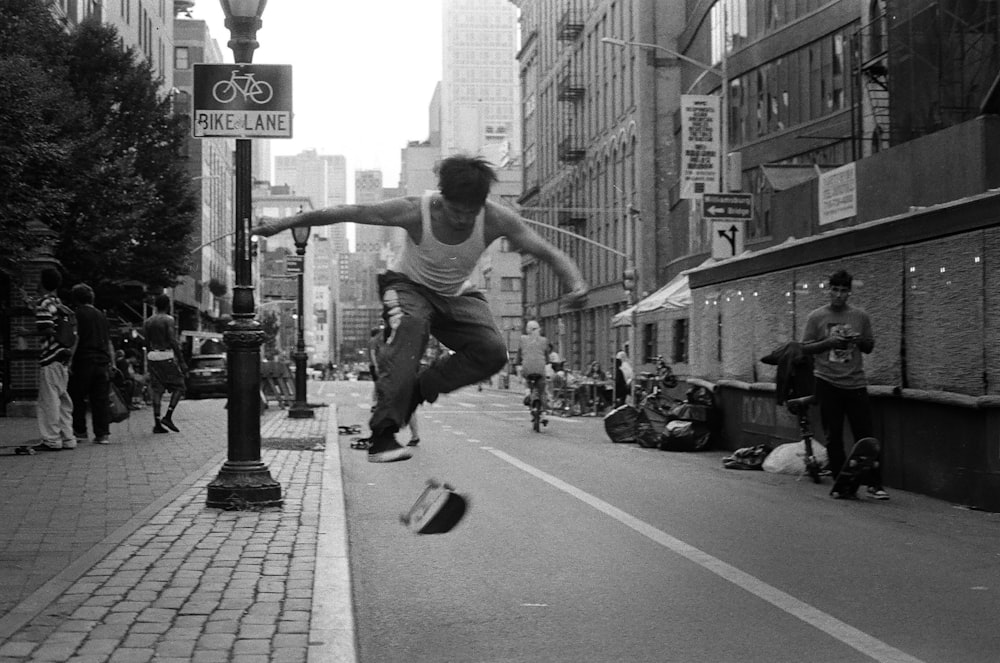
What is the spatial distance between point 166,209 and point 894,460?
3053 centimetres

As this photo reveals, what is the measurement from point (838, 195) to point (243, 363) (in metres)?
14.4

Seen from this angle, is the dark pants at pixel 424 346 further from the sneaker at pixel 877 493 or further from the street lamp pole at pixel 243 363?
the sneaker at pixel 877 493

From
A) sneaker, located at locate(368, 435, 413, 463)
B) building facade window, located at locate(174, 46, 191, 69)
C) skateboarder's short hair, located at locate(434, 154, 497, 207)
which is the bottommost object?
sneaker, located at locate(368, 435, 413, 463)

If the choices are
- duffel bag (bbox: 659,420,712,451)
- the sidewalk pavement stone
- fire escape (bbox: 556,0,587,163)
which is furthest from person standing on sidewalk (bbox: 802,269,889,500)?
fire escape (bbox: 556,0,587,163)

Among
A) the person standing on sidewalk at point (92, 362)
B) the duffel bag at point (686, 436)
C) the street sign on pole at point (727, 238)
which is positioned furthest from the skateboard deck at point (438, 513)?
the street sign on pole at point (727, 238)

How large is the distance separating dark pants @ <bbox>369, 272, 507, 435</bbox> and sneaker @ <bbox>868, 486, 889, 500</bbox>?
17.1ft

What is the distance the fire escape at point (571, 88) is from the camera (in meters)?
69.3

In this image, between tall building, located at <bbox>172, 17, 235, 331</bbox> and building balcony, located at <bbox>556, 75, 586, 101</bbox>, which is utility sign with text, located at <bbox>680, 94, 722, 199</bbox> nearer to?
building balcony, located at <bbox>556, 75, 586, 101</bbox>

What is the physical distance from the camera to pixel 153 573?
6582 mm

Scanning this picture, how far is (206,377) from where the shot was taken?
44094mm

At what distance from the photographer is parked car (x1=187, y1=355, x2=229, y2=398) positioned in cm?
4394

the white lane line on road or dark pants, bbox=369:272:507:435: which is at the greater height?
dark pants, bbox=369:272:507:435

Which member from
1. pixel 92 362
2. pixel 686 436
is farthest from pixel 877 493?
pixel 92 362

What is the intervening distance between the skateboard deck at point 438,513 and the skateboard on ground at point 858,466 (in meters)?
5.29
